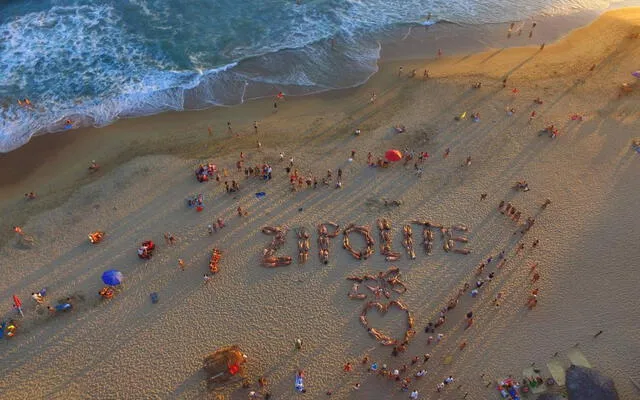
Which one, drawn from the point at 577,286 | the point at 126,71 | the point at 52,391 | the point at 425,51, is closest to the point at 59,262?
the point at 52,391

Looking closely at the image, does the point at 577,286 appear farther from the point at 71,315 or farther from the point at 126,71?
the point at 126,71

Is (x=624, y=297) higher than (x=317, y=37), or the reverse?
(x=317, y=37)

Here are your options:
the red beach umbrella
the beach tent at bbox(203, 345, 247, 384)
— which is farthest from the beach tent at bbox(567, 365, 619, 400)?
the red beach umbrella

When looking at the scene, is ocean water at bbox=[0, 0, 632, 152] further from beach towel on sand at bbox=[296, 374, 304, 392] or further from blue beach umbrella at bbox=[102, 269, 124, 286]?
beach towel on sand at bbox=[296, 374, 304, 392]

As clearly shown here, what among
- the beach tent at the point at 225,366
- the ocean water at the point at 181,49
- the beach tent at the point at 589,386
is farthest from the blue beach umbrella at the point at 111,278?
the beach tent at the point at 589,386

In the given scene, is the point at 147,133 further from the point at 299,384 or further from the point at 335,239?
the point at 299,384

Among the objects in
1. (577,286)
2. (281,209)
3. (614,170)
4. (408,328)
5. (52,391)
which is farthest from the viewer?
(614,170)

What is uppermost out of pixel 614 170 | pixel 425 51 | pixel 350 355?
pixel 425 51

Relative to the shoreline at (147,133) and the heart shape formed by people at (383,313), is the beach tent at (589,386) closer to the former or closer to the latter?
the heart shape formed by people at (383,313)
